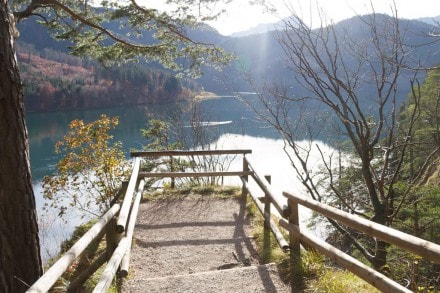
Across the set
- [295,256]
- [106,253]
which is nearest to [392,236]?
[295,256]

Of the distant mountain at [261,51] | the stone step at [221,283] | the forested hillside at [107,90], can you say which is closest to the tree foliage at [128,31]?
the distant mountain at [261,51]

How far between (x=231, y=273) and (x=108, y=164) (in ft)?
26.5

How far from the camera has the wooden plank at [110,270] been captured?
2.76 m

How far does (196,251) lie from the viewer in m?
4.98

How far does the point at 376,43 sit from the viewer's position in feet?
20.7

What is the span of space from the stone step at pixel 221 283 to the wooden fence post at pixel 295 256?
102mm

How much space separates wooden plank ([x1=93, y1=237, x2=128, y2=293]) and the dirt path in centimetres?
41

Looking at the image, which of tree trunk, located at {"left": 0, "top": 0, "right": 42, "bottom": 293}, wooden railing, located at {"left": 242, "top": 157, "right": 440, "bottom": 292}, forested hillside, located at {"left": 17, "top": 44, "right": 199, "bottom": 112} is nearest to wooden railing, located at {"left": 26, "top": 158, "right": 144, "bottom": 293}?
tree trunk, located at {"left": 0, "top": 0, "right": 42, "bottom": 293}

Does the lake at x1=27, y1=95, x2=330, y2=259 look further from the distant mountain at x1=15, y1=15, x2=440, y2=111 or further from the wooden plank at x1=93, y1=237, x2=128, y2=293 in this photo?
the wooden plank at x1=93, y1=237, x2=128, y2=293

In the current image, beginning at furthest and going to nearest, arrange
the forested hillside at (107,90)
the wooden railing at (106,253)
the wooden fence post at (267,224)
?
the forested hillside at (107,90) < the wooden fence post at (267,224) < the wooden railing at (106,253)

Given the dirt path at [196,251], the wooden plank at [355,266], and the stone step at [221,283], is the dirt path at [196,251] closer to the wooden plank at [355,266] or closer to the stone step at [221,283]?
the stone step at [221,283]

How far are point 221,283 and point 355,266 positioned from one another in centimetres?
141

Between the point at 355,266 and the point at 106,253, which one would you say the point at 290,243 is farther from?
the point at 106,253

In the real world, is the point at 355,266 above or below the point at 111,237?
above
